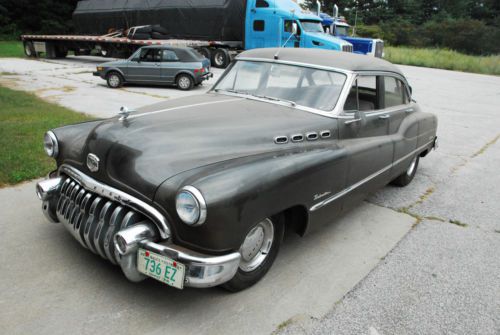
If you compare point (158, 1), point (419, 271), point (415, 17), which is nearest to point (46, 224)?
point (419, 271)

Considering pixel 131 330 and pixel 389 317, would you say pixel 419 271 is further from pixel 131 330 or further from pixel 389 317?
pixel 131 330

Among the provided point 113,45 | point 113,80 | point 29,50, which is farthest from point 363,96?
point 29,50

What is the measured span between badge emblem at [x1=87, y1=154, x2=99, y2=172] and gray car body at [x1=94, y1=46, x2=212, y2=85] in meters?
10.2

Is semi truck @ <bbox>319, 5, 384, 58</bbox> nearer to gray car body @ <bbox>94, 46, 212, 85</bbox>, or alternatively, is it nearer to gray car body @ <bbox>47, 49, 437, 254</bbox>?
gray car body @ <bbox>94, 46, 212, 85</bbox>

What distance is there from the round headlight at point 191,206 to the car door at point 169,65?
11172 millimetres

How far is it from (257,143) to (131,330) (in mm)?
1611

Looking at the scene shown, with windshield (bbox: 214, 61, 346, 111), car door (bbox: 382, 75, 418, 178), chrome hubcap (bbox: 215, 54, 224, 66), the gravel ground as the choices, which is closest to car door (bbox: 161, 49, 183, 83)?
chrome hubcap (bbox: 215, 54, 224, 66)

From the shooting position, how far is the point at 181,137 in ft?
10.1

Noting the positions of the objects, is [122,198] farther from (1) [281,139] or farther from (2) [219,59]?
(2) [219,59]

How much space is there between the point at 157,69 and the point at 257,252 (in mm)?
11126

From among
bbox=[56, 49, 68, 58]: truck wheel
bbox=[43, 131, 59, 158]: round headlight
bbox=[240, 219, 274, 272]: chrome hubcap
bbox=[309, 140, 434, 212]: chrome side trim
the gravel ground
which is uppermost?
bbox=[43, 131, 59, 158]: round headlight

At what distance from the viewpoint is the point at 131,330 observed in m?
2.55

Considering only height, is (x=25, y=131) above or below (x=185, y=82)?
below

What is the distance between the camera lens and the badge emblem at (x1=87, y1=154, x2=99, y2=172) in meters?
3.03
